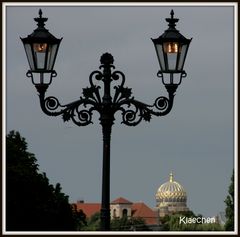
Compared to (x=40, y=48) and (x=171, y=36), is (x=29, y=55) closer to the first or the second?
(x=40, y=48)

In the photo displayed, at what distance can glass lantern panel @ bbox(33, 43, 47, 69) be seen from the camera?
16.9m

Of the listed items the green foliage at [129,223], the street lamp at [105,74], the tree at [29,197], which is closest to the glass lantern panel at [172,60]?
the street lamp at [105,74]

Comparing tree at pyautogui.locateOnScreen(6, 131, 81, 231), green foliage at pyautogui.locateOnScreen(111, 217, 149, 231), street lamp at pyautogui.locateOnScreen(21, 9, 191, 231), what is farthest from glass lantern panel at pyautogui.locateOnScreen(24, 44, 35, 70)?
green foliage at pyautogui.locateOnScreen(111, 217, 149, 231)

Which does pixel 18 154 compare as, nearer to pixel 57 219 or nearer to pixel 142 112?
pixel 57 219

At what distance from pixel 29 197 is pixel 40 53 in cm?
4962

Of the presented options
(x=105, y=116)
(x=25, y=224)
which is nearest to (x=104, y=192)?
(x=105, y=116)

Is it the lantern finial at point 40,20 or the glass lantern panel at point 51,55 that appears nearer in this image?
the glass lantern panel at point 51,55

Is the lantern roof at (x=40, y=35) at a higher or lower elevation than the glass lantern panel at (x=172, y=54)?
higher

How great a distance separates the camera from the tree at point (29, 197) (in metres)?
63.5

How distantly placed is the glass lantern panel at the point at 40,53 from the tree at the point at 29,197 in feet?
142

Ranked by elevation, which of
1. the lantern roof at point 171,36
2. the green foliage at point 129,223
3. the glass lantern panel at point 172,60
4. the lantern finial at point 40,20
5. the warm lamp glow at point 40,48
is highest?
the lantern finial at point 40,20

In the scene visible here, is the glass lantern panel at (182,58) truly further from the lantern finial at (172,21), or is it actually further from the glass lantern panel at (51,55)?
the glass lantern panel at (51,55)

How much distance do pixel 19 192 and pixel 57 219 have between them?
12.7 feet

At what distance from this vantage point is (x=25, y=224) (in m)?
62.5
